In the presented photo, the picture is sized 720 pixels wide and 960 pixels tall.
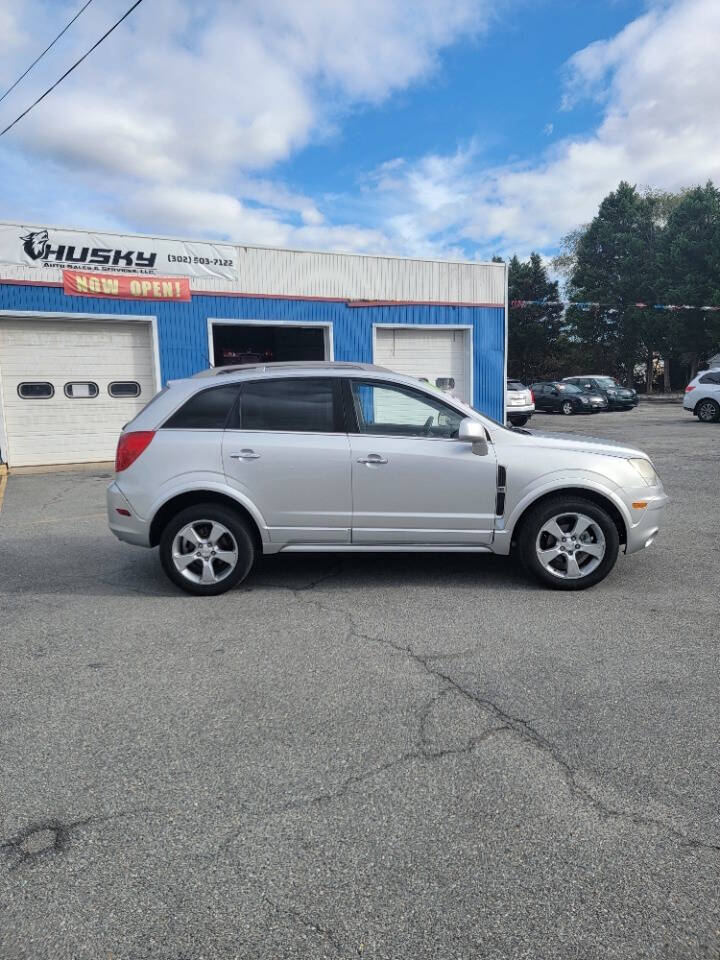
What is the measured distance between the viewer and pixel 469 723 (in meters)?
3.23

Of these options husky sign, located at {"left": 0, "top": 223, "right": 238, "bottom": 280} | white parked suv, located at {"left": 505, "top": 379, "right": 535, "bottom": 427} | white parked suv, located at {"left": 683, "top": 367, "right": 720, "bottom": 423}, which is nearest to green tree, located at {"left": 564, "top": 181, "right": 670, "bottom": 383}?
white parked suv, located at {"left": 683, "top": 367, "right": 720, "bottom": 423}

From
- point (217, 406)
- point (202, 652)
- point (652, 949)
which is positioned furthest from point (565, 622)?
point (217, 406)

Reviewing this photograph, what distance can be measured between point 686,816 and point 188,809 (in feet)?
6.14

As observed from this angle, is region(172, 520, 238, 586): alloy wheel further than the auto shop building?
No

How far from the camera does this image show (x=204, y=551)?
16.9 ft

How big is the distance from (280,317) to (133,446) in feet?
34.5

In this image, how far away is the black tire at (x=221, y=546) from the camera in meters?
5.11

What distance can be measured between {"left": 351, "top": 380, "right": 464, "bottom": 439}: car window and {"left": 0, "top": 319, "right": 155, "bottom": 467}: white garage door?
10078 mm

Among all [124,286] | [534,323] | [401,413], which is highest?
[534,323]

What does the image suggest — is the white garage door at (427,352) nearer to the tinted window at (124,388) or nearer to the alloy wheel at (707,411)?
the tinted window at (124,388)

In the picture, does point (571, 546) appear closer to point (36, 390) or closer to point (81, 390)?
point (81, 390)

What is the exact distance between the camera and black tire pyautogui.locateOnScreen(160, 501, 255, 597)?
511cm

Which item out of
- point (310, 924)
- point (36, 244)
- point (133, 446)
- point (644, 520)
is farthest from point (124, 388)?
point (310, 924)

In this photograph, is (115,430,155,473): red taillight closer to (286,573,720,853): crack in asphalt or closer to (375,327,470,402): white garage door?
(286,573,720,853): crack in asphalt
